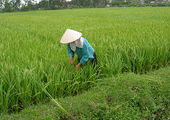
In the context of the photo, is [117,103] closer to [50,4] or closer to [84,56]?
[84,56]

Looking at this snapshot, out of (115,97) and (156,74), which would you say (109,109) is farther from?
(156,74)

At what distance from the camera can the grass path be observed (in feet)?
5.35

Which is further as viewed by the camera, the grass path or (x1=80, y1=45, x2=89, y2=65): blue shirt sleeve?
(x1=80, y1=45, x2=89, y2=65): blue shirt sleeve

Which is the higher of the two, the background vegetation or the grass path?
the background vegetation

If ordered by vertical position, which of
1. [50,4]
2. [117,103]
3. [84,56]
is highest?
[50,4]

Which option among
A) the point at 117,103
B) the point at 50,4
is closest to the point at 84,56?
the point at 117,103

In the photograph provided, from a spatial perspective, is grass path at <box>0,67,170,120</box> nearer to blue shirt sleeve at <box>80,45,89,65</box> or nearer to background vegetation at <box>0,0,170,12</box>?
blue shirt sleeve at <box>80,45,89,65</box>

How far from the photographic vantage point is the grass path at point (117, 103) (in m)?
1.63

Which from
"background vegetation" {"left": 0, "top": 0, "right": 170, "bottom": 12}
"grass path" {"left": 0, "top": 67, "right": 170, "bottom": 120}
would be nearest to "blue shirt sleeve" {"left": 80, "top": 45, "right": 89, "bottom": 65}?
"grass path" {"left": 0, "top": 67, "right": 170, "bottom": 120}

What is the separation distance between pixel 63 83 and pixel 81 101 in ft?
1.16

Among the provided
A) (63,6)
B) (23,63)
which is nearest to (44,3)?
(63,6)

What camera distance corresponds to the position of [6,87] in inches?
73.1

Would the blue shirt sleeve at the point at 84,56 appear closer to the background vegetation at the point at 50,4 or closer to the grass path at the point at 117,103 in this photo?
the grass path at the point at 117,103

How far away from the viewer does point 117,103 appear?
1738 mm
